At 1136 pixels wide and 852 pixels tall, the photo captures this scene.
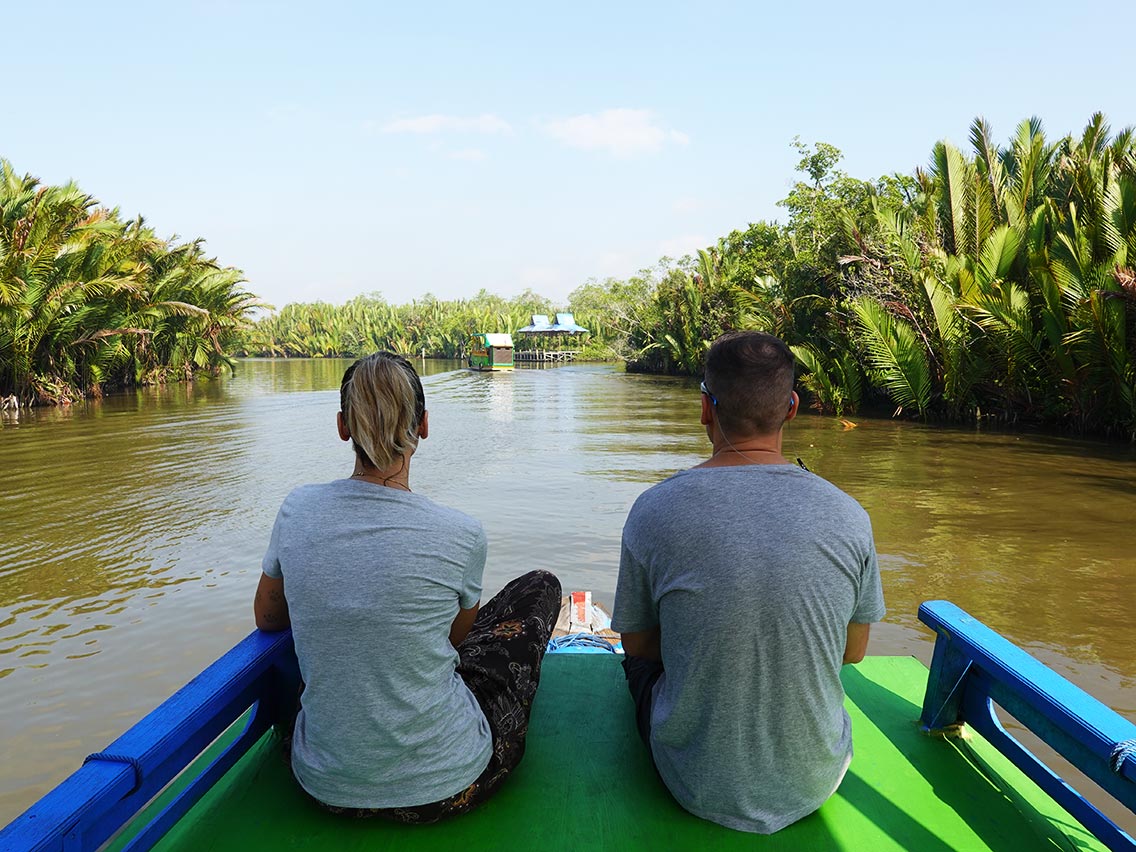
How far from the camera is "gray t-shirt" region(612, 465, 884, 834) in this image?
5.68 feet

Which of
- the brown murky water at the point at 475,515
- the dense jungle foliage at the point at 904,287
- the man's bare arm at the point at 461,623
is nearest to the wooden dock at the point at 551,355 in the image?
the dense jungle foliage at the point at 904,287

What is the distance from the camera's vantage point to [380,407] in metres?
1.94

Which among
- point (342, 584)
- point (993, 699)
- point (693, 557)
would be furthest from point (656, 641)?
point (993, 699)

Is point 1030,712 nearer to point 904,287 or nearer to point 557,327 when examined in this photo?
point 904,287

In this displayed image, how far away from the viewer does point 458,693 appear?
6.48 feet

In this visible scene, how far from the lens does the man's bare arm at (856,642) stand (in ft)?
6.38


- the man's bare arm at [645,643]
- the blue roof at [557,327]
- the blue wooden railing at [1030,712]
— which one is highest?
the blue roof at [557,327]

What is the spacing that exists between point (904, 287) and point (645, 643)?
1663 centimetres

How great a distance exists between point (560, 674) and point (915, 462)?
994 centimetres

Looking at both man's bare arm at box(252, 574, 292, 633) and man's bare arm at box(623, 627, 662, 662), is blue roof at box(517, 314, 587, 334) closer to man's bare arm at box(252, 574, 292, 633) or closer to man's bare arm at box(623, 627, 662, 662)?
man's bare arm at box(252, 574, 292, 633)

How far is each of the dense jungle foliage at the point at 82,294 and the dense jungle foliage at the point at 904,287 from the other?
2.3 inches

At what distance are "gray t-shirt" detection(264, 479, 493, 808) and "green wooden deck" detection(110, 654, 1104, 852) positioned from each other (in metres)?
0.14

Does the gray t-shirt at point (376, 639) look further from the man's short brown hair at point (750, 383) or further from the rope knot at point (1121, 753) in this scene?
the rope knot at point (1121, 753)

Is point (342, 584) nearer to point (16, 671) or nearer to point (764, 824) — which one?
point (764, 824)
